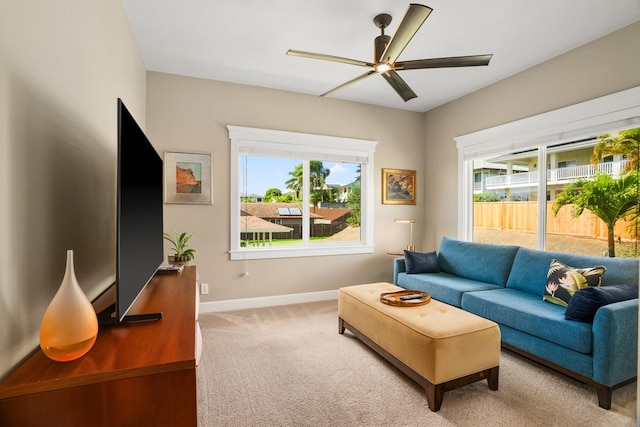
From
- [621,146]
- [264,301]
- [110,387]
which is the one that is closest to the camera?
[110,387]

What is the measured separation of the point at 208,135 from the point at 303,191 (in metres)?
1.36

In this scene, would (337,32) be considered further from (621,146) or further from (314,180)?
(621,146)

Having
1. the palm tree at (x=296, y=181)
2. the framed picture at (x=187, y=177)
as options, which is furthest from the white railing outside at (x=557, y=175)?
the framed picture at (x=187, y=177)

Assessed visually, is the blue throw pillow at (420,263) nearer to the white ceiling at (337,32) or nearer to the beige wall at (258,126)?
the beige wall at (258,126)

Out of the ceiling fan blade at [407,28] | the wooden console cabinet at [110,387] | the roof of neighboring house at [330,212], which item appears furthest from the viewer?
the roof of neighboring house at [330,212]

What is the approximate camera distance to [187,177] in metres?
3.55

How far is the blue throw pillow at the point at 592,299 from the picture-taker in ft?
6.68

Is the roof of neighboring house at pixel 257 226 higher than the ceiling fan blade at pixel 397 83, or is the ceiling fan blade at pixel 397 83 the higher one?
the ceiling fan blade at pixel 397 83

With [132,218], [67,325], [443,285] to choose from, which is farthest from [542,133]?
[67,325]

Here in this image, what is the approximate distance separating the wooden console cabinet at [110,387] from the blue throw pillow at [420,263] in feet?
10.1

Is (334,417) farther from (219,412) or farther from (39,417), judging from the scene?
(39,417)

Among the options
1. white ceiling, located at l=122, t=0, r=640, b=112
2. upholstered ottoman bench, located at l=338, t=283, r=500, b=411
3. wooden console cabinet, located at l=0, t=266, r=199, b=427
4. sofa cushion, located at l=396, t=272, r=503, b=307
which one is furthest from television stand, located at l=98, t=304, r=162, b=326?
sofa cushion, located at l=396, t=272, r=503, b=307

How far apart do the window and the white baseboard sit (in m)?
0.52

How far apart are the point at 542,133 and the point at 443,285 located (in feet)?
6.27
